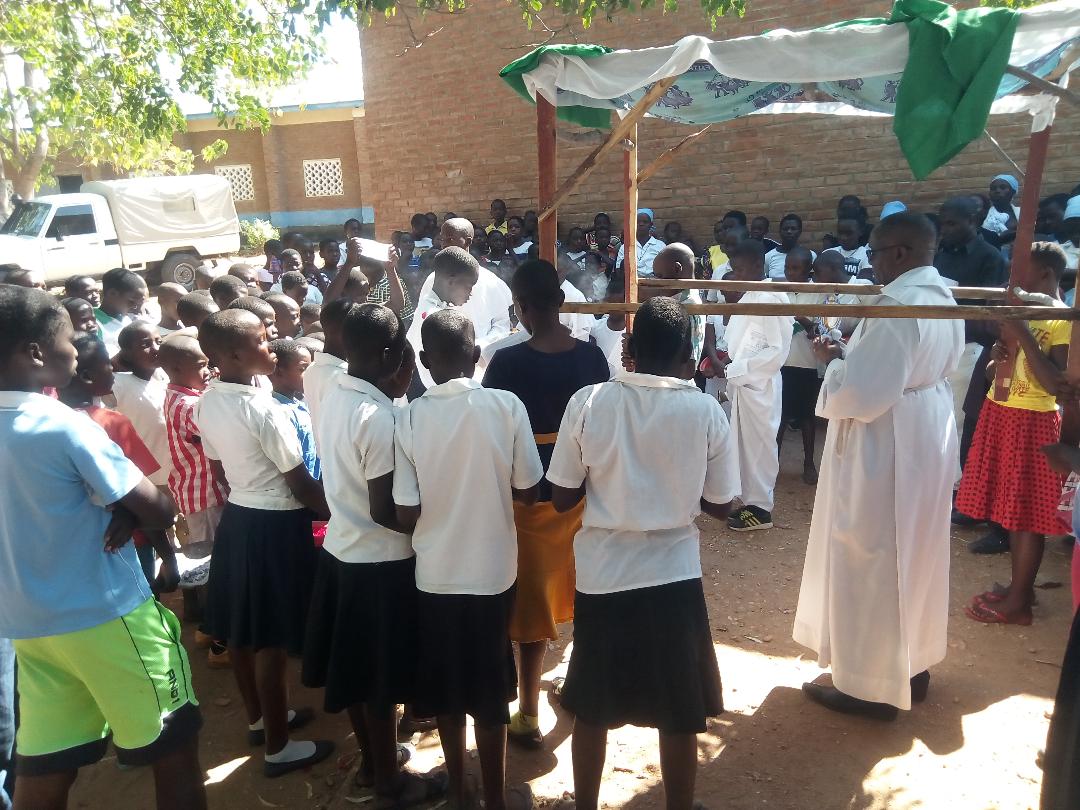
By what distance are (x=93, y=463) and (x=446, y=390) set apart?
0.95 metres

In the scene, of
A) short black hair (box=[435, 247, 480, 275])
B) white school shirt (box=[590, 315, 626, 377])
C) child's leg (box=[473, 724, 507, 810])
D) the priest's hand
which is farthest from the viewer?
white school shirt (box=[590, 315, 626, 377])

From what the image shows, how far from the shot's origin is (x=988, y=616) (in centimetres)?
390

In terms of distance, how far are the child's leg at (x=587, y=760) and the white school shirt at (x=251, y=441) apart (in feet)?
4.09

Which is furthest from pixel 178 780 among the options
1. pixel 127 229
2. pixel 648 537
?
pixel 127 229

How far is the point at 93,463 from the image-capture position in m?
2.00

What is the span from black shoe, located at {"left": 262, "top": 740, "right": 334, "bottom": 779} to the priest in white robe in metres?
2.02

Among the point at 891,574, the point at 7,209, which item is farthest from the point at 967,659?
the point at 7,209

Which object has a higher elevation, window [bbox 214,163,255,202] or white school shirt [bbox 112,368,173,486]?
window [bbox 214,163,255,202]

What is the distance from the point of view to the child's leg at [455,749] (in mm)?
2527

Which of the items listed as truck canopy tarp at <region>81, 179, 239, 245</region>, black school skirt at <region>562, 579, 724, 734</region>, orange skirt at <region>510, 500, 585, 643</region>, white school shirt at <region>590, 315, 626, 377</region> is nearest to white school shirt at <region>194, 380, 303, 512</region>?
orange skirt at <region>510, 500, 585, 643</region>

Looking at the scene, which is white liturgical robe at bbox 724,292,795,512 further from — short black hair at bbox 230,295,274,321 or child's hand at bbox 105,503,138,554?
child's hand at bbox 105,503,138,554

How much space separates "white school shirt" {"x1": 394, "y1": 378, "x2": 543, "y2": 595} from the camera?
2367 mm

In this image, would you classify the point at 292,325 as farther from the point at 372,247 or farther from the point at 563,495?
the point at 563,495

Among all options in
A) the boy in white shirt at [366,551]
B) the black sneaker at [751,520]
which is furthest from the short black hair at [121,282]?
the black sneaker at [751,520]
